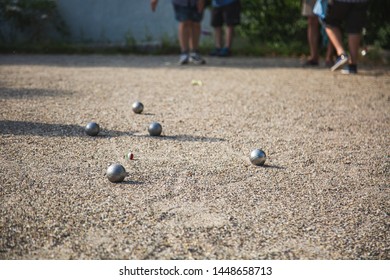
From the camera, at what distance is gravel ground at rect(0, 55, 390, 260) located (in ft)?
8.78

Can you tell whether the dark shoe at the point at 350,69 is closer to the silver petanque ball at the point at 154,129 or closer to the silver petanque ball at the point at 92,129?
the silver petanque ball at the point at 154,129

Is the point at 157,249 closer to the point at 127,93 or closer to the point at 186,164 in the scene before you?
the point at 186,164

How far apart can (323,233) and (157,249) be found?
34.5 inches

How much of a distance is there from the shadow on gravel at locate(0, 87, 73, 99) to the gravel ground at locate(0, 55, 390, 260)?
2 centimetres

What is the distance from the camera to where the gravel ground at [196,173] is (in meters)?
2.68

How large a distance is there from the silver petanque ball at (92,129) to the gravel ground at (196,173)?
6 cm

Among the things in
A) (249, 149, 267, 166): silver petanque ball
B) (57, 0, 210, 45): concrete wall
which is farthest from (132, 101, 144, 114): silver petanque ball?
(57, 0, 210, 45): concrete wall

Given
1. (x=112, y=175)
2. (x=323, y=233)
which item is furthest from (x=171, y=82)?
(x=323, y=233)

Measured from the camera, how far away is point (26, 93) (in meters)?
6.69

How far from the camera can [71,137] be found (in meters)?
4.65

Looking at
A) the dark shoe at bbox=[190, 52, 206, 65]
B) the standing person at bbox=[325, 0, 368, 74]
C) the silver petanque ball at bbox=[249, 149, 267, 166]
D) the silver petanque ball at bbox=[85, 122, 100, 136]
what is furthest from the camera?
the dark shoe at bbox=[190, 52, 206, 65]

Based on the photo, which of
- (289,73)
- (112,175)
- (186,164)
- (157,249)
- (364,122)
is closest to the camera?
(157,249)

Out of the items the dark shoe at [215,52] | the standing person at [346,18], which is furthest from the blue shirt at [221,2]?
the standing person at [346,18]

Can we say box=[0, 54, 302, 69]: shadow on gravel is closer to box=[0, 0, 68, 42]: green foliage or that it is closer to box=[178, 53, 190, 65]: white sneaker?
box=[178, 53, 190, 65]: white sneaker
